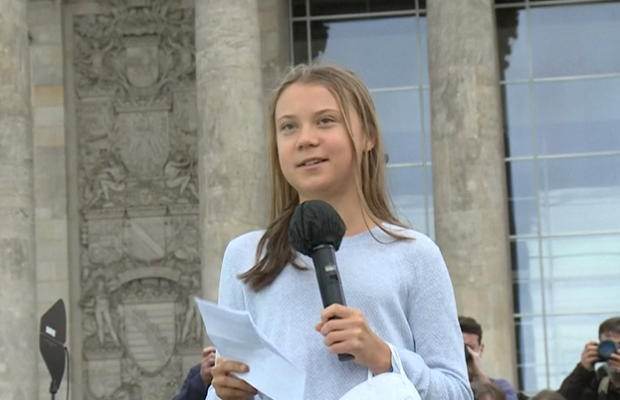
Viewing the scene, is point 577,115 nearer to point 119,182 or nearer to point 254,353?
point 119,182

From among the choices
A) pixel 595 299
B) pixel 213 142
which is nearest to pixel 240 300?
pixel 213 142

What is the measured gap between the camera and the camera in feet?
29.9

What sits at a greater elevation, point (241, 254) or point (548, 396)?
point (241, 254)

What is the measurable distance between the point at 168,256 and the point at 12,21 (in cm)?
489

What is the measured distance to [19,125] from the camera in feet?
70.6

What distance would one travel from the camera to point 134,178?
2484 centimetres

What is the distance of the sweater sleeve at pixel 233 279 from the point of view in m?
2.98

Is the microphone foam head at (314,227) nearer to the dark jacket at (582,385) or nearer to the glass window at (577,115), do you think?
the dark jacket at (582,385)

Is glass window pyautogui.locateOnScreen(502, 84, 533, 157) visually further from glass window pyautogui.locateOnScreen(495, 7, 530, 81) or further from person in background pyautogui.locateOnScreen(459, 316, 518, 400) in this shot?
person in background pyautogui.locateOnScreen(459, 316, 518, 400)

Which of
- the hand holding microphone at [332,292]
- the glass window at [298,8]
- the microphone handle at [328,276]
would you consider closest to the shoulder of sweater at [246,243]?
the hand holding microphone at [332,292]

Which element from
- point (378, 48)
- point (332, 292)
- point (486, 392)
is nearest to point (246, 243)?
point (332, 292)

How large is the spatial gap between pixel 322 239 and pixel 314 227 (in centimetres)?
3

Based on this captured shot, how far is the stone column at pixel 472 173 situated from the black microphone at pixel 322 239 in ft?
57.4

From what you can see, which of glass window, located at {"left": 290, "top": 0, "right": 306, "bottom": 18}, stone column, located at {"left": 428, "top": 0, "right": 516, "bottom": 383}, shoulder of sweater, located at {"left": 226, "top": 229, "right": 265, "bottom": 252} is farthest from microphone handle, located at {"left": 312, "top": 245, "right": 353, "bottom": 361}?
glass window, located at {"left": 290, "top": 0, "right": 306, "bottom": 18}
